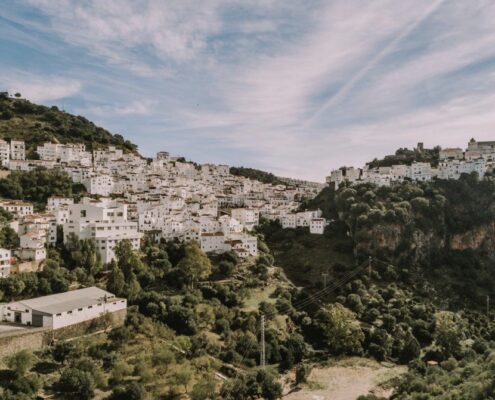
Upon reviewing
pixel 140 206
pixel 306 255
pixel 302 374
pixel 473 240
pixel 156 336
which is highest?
pixel 140 206

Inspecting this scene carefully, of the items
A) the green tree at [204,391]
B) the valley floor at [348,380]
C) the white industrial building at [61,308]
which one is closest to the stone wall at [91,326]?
the white industrial building at [61,308]

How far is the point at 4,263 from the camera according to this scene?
31.6 m

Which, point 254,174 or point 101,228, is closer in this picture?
point 101,228

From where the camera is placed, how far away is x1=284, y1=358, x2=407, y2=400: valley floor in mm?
28766

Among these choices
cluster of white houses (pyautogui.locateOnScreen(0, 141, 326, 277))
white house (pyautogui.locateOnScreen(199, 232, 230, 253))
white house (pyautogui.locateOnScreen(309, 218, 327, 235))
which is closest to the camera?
cluster of white houses (pyautogui.locateOnScreen(0, 141, 326, 277))

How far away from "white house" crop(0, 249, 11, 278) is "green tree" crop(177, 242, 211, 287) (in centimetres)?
1359

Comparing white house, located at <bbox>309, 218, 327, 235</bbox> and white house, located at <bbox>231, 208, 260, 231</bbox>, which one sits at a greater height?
white house, located at <bbox>231, 208, 260, 231</bbox>

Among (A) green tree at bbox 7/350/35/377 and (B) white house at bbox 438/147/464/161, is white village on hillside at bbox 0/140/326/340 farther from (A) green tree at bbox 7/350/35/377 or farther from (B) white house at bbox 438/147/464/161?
(B) white house at bbox 438/147/464/161

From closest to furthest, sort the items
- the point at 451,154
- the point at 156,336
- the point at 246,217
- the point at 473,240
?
the point at 156,336 → the point at 473,240 → the point at 246,217 → the point at 451,154

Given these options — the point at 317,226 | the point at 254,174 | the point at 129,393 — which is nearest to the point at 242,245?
the point at 317,226

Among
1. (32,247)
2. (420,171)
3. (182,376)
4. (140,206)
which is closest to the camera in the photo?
(182,376)

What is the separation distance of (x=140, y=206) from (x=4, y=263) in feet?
68.4

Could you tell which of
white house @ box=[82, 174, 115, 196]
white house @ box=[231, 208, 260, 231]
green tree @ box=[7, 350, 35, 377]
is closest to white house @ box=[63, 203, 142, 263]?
green tree @ box=[7, 350, 35, 377]

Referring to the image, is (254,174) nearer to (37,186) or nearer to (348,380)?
(37,186)
